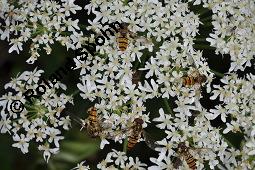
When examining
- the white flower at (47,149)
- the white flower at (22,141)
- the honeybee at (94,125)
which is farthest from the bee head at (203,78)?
the white flower at (22,141)

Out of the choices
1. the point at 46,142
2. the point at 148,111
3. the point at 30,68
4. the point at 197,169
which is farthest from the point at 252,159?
the point at 30,68

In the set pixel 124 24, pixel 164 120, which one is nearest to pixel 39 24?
pixel 124 24

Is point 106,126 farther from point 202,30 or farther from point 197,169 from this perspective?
point 202,30

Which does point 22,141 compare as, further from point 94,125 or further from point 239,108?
point 239,108

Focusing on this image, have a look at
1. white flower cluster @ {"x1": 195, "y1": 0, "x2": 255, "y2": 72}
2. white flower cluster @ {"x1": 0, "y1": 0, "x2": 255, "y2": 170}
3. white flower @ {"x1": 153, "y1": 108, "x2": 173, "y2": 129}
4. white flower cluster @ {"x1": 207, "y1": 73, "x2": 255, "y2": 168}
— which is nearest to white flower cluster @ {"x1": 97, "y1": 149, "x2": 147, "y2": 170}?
white flower cluster @ {"x1": 0, "y1": 0, "x2": 255, "y2": 170}

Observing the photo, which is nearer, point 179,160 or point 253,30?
point 179,160

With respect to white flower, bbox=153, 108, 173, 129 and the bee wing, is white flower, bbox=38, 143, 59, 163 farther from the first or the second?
white flower, bbox=153, 108, 173, 129

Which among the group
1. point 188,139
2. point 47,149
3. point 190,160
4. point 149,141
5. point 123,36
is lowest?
point 190,160

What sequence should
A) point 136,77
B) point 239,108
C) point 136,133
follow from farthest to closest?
point 239,108
point 136,77
point 136,133
